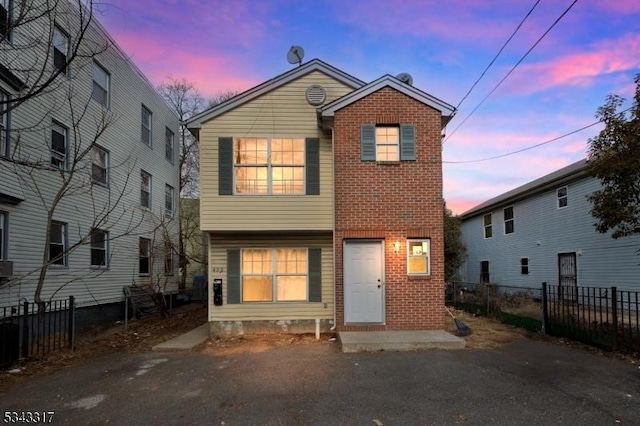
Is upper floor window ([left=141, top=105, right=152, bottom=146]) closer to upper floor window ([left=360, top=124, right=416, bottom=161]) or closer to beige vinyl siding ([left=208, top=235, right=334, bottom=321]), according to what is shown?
beige vinyl siding ([left=208, top=235, right=334, bottom=321])

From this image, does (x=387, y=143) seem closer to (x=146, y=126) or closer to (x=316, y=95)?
(x=316, y=95)

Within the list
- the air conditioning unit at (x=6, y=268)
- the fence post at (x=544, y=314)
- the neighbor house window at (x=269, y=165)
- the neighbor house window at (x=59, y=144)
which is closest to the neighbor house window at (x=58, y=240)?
the neighbor house window at (x=59, y=144)

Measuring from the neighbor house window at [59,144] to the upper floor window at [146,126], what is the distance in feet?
16.8

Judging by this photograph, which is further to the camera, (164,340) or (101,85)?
(101,85)

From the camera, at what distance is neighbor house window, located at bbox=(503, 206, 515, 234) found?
22.0 metres

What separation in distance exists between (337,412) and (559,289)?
7197 millimetres

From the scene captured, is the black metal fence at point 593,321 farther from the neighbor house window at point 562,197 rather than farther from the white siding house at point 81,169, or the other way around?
the white siding house at point 81,169

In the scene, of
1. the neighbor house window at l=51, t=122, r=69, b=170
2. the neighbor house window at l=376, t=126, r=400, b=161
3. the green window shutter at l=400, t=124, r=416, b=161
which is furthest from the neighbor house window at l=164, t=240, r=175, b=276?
the green window shutter at l=400, t=124, r=416, b=161

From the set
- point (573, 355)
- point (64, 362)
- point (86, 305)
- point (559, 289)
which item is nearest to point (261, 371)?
point (64, 362)

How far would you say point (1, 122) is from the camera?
1044 centimetres

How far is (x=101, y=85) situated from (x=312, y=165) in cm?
876

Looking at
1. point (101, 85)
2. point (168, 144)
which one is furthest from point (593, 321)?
point (168, 144)

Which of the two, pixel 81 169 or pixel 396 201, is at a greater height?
pixel 81 169

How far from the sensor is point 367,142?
35.2 ft
